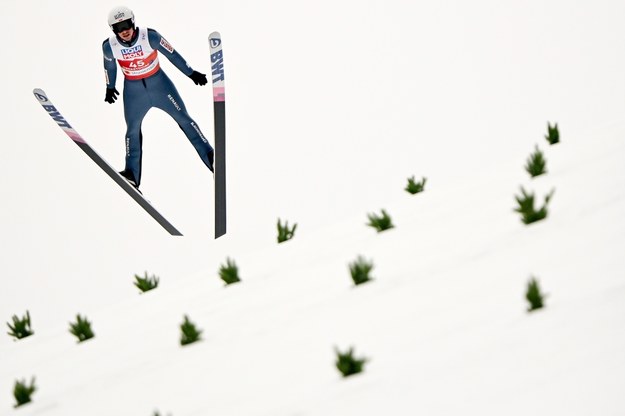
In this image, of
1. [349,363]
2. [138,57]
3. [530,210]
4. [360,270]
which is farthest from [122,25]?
[349,363]

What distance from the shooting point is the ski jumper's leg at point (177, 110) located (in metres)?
10.1

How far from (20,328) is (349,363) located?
4531 mm

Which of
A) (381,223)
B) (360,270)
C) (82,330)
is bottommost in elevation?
(360,270)

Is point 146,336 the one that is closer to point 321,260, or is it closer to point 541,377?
point 321,260

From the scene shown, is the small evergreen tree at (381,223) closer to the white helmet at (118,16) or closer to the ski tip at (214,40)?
the ski tip at (214,40)

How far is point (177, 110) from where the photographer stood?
34.0 ft

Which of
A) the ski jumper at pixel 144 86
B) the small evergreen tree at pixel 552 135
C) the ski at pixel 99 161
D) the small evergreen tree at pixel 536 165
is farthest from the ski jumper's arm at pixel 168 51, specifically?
the small evergreen tree at pixel 536 165

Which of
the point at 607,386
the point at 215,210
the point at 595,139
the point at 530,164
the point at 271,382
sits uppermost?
the point at 215,210

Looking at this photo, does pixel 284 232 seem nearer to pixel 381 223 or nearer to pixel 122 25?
pixel 381 223

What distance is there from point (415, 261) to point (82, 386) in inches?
75.9

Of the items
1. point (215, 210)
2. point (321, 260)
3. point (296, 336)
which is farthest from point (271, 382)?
point (215, 210)

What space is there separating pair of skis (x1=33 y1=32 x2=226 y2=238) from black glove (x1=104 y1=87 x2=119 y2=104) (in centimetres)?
77

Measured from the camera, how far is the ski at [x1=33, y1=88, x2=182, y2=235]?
10664 mm

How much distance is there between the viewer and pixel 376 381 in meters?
3.46
